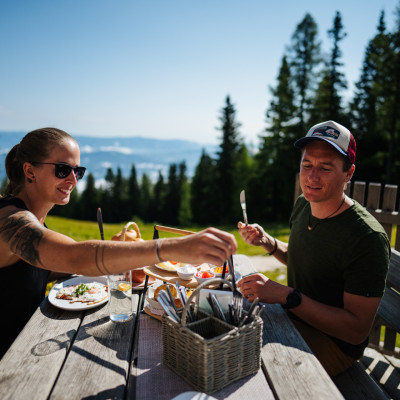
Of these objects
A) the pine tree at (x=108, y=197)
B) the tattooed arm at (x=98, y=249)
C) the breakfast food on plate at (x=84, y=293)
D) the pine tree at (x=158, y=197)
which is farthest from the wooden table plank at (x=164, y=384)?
the pine tree at (x=108, y=197)

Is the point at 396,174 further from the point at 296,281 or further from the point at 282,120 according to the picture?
the point at 296,281

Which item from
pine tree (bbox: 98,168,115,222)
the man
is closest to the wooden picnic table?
the man

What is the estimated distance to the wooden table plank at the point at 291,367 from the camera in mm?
1594

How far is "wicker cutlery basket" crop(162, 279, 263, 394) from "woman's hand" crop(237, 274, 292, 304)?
665 mm

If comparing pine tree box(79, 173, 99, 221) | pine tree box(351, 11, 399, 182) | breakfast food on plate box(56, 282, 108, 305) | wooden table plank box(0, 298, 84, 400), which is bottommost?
pine tree box(79, 173, 99, 221)

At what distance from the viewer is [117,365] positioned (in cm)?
176

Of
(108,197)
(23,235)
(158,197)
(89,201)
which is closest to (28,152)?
(23,235)

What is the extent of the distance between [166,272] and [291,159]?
30678 millimetres

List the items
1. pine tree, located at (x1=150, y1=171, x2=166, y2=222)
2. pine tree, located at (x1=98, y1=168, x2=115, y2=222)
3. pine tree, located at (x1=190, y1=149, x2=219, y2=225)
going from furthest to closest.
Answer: pine tree, located at (x1=98, y1=168, x2=115, y2=222) < pine tree, located at (x1=150, y1=171, x2=166, y2=222) < pine tree, located at (x1=190, y1=149, x2=219, y2=225)

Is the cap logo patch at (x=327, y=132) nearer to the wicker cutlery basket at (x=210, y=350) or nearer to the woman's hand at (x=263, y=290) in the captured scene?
the woman's hand at (x=263, y=290)

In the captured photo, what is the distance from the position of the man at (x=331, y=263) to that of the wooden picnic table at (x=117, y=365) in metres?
0.29

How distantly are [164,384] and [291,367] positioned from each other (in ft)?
2.26

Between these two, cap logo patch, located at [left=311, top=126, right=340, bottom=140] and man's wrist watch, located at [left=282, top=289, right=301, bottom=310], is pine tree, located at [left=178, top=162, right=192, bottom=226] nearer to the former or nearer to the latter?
cap logo patch, located at [left=311, top=126, right=340, bottom=140]

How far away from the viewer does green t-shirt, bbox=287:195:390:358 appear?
2.29m
